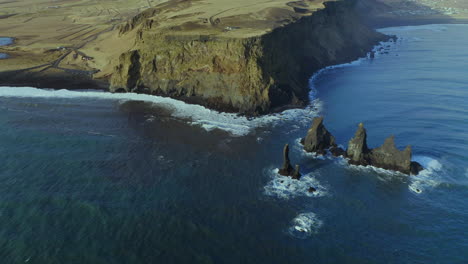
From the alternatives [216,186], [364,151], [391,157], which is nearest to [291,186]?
[216,186]

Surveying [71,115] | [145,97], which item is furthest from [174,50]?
[71,115]

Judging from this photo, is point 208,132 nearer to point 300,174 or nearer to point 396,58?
point 300,174

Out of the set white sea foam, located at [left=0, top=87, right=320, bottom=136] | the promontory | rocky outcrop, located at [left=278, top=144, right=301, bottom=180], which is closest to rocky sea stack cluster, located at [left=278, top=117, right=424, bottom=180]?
Result: rocky outcrop, located at [left=278, top=144, right=301, bottom=180]

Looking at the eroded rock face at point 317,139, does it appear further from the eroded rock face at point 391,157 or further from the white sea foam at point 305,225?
the white sea foam at point 305,225

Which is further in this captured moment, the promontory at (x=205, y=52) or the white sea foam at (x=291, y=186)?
the promontory at (x=205, y=52)

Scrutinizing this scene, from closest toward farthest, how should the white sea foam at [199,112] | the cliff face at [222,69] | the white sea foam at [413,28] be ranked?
1. the white sea foam at [199,112]
2. the cliff face at [222,69]
3. the white sea foam at [413,28]

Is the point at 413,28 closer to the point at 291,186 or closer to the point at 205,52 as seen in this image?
the point at 205,52

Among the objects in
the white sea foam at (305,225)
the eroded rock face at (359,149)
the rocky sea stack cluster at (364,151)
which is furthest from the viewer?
the eroded rock face at (359,149)

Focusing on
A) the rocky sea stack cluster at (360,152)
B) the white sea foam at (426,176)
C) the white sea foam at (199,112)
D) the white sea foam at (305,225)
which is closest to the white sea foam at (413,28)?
the white sea foam at (199,112)
